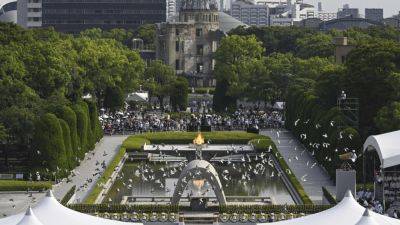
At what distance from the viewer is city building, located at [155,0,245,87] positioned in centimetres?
13900

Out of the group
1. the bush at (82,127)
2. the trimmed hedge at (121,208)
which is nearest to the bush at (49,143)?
the bush at (82,127)

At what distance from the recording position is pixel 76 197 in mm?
55844

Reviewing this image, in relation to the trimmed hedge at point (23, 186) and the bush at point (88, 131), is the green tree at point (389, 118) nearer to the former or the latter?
the trimmed hedge at point (23, 186)

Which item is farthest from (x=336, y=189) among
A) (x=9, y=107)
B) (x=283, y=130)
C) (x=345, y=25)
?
(x=345, y=25)

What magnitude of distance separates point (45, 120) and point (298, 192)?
1496cm

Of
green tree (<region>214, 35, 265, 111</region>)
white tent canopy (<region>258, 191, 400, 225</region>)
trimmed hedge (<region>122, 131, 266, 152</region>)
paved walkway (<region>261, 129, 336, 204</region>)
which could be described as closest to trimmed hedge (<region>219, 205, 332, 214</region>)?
paved walkway (<region>261, 129, 336, 204</region>)

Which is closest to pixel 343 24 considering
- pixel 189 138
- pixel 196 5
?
pixel 196 5

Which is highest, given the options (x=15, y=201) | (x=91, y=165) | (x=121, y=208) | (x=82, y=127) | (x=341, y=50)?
(x=341, y=50)

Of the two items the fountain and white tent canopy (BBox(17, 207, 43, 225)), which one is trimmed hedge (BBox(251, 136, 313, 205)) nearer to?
the fountain

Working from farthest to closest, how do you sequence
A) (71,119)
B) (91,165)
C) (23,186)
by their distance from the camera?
(91,165) < (71,119) < (23,186)

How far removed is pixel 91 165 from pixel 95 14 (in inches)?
4898

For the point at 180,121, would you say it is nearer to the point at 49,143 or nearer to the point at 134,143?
the point at 134,143

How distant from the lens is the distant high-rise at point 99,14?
187 m

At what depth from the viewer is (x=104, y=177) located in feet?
201
